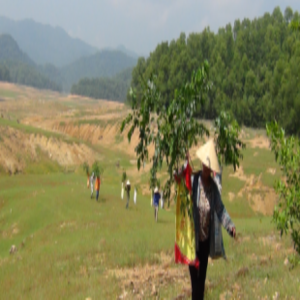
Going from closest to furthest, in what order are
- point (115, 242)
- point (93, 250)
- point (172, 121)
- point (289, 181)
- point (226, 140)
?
1. point (172, 121)
2. point (226, 140)
3. point (289, 181)
4. point (93, 250)
5. point (115, 242)

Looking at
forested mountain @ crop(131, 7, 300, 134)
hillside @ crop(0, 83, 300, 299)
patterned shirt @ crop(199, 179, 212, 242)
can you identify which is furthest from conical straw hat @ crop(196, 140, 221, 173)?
forested mountain @ crop(131, 7, 300, 134)

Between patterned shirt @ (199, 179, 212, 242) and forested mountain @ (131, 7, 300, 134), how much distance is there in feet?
126

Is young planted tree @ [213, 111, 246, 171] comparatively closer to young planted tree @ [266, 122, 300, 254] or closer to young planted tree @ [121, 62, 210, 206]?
young planted tree @ [121, 62, 210, 206]

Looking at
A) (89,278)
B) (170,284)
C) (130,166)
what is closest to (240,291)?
(170,284)

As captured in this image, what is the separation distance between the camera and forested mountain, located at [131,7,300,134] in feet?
144

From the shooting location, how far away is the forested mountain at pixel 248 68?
44.0 meters

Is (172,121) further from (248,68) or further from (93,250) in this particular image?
(248,68)

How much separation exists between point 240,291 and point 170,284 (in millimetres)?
2051

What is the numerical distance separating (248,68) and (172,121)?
169 ft

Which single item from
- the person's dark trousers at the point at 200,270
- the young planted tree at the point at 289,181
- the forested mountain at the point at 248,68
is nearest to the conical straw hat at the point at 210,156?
the person's dark trousers at the point at 200,270

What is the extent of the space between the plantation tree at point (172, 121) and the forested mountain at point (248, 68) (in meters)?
38.5

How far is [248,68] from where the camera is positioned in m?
54.3

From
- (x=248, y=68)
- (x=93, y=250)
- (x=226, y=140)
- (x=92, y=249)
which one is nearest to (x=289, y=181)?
(x=226, y=140)

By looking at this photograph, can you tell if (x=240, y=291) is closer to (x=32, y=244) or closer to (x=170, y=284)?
(x=170, y=284)
